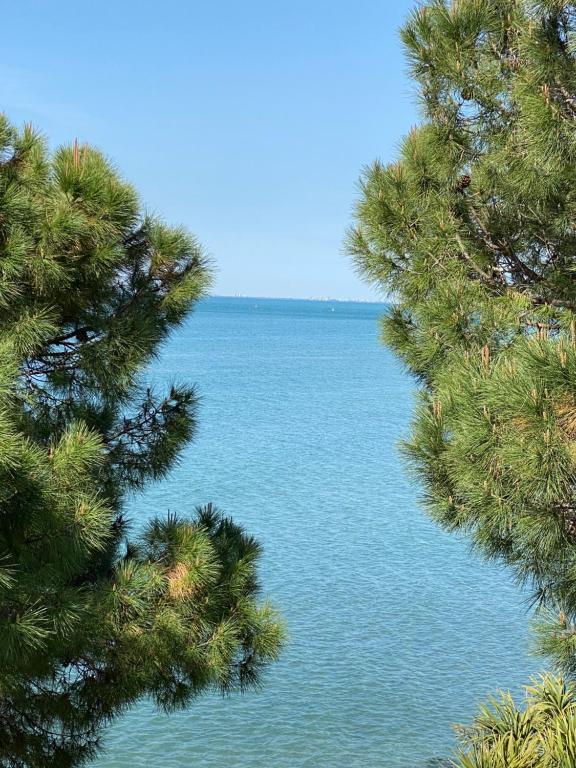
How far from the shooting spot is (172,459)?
553 cm

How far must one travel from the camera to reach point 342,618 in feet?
35.6

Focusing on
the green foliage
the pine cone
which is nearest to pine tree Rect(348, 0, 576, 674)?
the pine cone

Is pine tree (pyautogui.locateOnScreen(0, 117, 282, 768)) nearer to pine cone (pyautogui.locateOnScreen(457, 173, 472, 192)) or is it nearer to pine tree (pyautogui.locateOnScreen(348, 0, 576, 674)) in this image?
pine tree (pyautogui.locateOnScreen(348, 0, 576, 674))

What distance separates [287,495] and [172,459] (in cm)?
1142

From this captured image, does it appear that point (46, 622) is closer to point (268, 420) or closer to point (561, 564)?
point (561, 564)

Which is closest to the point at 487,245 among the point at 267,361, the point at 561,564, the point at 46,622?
the point at 561,564

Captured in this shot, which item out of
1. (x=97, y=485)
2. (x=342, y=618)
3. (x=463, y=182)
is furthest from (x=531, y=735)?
(x=342, y=618)

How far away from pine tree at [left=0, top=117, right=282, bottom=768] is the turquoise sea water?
1451 mm

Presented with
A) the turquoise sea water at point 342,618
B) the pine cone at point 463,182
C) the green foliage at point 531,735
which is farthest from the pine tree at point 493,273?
the turquoise sea water at point 342,618

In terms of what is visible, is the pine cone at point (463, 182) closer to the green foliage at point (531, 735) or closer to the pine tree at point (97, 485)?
the pine tree at point (97, 485)

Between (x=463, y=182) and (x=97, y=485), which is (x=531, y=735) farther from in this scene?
(x=463, y=182)

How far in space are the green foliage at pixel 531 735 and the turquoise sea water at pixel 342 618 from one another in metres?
1.13

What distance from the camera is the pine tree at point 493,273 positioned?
12.7ft

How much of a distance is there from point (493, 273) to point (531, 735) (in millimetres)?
2954
